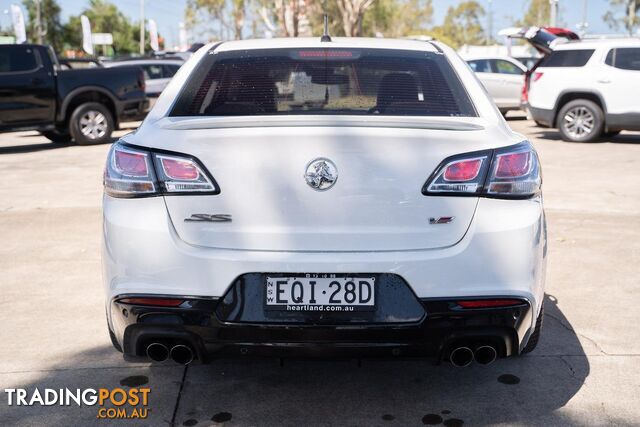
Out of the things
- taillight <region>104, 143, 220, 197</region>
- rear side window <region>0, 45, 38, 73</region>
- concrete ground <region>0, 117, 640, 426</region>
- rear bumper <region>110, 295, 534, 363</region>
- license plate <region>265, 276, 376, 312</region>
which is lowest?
concrete ground <region>0, 117, 640, 426</region>

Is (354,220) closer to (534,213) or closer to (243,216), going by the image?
(243,216)

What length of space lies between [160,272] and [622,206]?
6.29 meters

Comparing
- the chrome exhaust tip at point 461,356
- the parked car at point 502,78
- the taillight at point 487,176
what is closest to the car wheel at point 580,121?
the parked car at point 502,78

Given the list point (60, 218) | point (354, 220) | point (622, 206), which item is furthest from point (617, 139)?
point (354, 220)

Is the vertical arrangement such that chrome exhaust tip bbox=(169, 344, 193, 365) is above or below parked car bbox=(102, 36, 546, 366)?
below

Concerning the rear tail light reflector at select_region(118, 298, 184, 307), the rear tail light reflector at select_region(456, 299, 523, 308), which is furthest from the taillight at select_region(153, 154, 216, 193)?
the rear tail light reflector at select_region(456, 299, 523, 308)

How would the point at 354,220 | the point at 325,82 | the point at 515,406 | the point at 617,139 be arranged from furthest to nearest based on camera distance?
the point at 617,139
the point at 325,82
the point at 515,406
the point at 354,220

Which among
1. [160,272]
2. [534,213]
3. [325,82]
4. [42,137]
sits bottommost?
[42,137]

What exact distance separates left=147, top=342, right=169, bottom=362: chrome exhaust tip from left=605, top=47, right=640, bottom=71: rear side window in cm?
1270

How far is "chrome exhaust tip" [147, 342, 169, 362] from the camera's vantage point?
9.69ft

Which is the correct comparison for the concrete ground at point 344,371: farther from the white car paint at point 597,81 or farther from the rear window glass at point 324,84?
the white car paint at point 597,81

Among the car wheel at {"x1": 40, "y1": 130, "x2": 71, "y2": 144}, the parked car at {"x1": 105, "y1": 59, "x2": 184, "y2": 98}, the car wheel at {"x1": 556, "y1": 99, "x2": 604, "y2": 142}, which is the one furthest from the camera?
the parked car at {"x1": 105, "y1": 59, "x2": 184, "y2": 98}

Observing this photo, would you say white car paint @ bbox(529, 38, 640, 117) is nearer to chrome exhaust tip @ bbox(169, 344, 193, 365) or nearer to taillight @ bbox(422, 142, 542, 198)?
taillight @ bbox(422, 142, 542, 198)

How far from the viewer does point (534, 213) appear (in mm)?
2982
